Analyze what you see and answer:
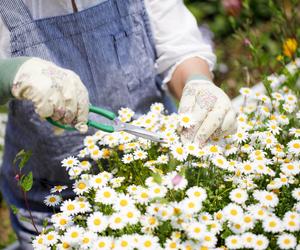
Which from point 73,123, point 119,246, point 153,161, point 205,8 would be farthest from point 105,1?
point 205,8

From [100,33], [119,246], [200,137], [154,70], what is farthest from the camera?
[154,70]

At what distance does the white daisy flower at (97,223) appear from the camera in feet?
3.08

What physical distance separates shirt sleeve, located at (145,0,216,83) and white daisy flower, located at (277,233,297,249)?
27.7 inches

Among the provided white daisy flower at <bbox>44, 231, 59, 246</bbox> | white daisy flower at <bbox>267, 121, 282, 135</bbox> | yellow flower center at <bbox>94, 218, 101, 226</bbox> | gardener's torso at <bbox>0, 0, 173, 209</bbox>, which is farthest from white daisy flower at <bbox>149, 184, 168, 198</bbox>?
gardener's torso at <bbox>0, 0, 173, 209</bbox>

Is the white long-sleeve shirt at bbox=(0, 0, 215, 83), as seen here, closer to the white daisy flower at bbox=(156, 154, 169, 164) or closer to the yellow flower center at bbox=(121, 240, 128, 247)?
the white daisy flower at bbox=(156, 154, 169, 164)

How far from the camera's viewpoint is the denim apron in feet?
4.41

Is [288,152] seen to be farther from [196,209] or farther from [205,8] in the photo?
[205,8]

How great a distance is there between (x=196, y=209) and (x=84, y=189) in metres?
0.27

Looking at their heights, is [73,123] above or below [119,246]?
above

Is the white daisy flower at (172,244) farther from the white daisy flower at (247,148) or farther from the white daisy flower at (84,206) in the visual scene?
the white daisy flower at (247,148)

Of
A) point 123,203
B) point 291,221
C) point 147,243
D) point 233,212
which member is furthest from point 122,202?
point 291,221

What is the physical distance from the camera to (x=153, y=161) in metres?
1.08

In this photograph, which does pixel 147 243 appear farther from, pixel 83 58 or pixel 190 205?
pixel 83 58

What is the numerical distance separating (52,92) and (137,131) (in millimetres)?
206
